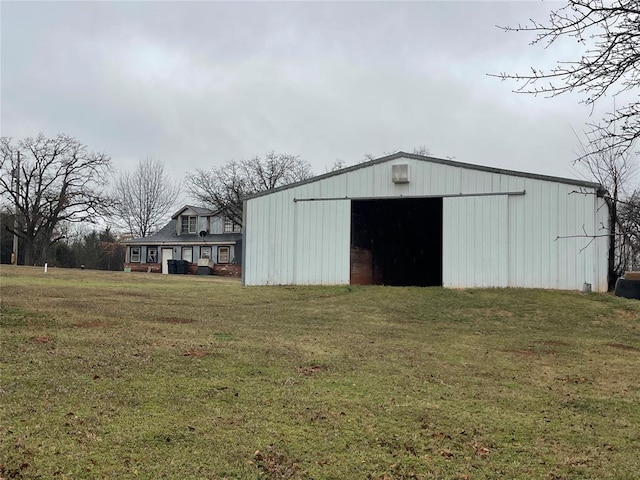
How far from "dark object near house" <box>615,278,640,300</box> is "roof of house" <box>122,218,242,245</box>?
2733 cm

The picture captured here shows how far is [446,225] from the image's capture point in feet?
55.7

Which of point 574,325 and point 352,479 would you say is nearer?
point 352,479

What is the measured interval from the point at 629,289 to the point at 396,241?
1026cm

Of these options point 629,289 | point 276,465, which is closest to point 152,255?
point 629,289

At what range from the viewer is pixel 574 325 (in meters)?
11.4

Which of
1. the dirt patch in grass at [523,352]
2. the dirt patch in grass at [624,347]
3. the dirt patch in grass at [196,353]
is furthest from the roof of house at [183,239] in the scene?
the dirt patch in grass at [196,353]

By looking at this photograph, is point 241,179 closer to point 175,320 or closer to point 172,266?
point 172,266

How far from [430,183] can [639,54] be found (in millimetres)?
13803

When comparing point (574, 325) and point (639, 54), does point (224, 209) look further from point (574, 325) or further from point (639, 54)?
point (639, 54)

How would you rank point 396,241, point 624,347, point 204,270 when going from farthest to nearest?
1. point 204,270
2. point 396,241
3. point 624,347

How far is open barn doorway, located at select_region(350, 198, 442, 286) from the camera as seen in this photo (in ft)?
65.0

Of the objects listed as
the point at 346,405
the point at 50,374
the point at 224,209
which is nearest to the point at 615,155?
the point at 346,405

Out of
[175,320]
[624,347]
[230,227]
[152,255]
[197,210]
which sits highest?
[197,210]

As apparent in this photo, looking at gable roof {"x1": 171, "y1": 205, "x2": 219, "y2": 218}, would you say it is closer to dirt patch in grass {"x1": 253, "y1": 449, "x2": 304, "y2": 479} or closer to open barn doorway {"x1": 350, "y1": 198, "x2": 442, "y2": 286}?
open barn doorway {"x1": 350, "y1": 198, "x2": 442, "y2": 286}
